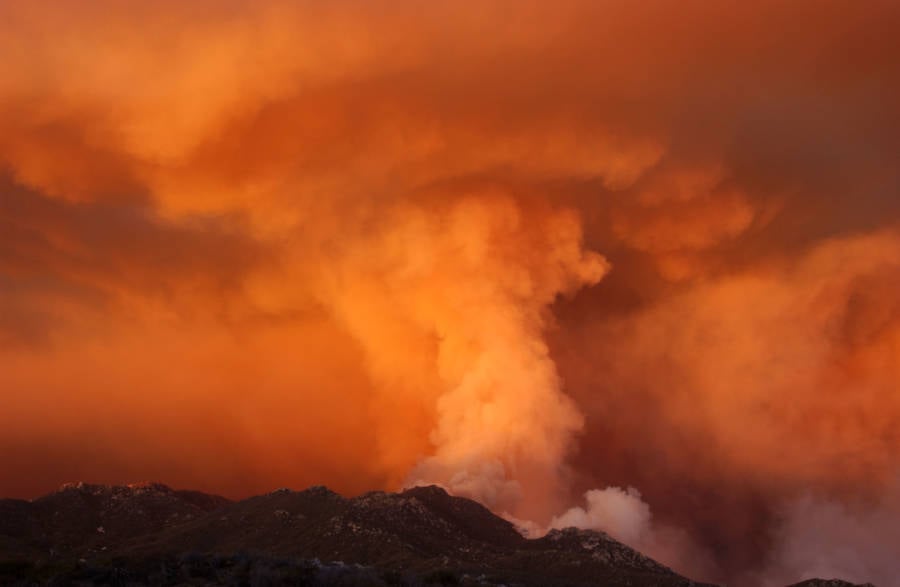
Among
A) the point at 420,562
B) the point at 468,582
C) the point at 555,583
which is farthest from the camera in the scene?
the point at 420,562

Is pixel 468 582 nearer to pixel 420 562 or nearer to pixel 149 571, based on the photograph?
pixel 149 571

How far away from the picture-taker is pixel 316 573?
99.1 metres

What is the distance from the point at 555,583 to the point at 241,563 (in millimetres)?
89354

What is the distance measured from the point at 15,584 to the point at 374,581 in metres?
39.7

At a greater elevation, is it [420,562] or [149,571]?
[420,562]

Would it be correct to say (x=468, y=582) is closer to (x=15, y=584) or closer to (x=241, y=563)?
(x=241, y=563)

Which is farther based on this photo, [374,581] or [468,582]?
[468,582]

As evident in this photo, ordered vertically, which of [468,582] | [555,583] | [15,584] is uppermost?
[555,583]

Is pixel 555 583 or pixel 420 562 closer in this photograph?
pixel 555 583

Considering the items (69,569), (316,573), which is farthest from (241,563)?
(69,569)

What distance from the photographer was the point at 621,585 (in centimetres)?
19712

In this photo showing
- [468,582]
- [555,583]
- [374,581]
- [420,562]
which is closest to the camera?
[374,581]

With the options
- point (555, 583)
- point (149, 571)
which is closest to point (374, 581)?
point (149, 571)

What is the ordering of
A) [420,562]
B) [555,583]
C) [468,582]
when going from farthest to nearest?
[420,562]
[555,583]
[468,582]
